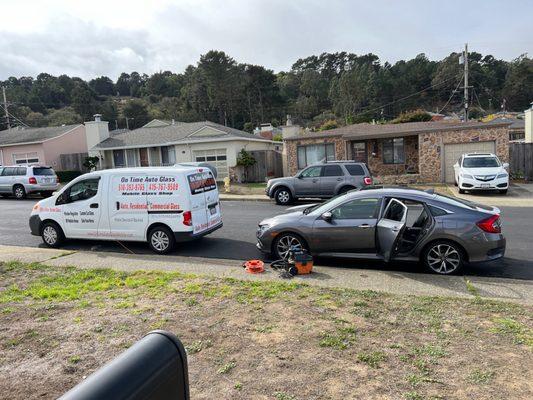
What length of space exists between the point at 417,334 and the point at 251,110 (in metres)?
70.8

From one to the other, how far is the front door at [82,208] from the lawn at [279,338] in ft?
11.9

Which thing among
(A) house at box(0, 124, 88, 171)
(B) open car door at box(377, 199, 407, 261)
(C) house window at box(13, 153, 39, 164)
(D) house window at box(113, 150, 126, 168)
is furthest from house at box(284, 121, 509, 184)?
(C) house window at box(13, 153, 39, 164)

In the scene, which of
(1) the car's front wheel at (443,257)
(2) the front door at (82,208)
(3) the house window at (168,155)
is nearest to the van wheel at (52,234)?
(2) the front door at (82,208)

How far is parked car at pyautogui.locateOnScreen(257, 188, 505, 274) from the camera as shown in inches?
295

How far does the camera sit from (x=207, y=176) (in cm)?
1033

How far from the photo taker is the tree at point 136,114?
80175mm

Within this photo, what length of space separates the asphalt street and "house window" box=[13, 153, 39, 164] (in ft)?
61.6

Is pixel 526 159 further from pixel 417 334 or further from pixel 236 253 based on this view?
pixel 417 334

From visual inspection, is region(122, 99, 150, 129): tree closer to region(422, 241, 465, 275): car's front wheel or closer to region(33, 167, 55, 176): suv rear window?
region(33, 167, 55, 176): suv rear window

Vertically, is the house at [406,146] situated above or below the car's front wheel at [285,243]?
above

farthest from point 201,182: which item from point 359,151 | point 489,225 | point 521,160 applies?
point 521,160

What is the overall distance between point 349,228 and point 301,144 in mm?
19754

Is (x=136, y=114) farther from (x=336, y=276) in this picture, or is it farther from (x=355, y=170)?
(x=336, y=276)

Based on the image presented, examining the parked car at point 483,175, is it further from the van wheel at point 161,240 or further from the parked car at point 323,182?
the van wheel at point 161,240
